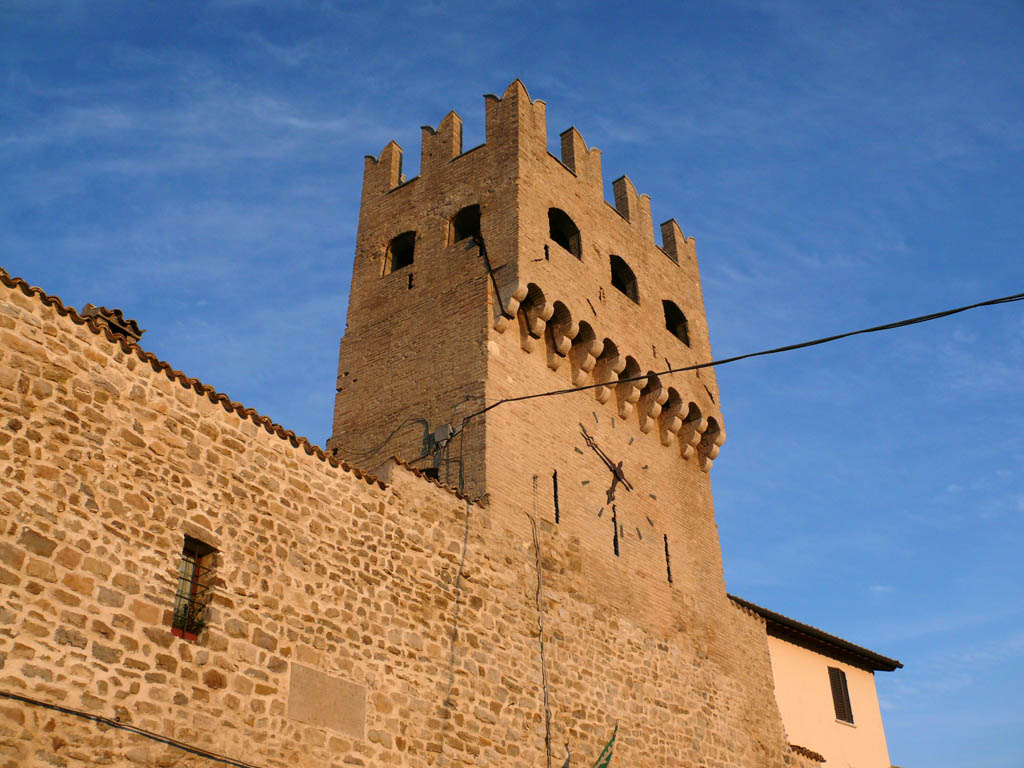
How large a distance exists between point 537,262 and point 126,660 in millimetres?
10549

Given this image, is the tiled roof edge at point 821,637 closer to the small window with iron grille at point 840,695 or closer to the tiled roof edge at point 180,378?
the small window with iron grille at point 840,695

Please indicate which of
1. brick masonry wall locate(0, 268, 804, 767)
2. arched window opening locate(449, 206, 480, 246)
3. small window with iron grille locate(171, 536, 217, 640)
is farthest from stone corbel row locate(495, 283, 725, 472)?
small window with iron grille locate(171, 536, 217, 640)

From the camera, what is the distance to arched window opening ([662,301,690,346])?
2180 centimetres

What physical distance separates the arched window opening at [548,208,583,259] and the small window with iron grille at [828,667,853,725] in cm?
1134

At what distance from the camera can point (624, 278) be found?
824 inches

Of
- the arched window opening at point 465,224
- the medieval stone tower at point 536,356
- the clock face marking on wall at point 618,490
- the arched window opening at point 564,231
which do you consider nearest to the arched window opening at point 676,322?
the medieval stone tower at point 536,356

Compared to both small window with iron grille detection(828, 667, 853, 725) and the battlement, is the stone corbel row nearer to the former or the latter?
the battlement

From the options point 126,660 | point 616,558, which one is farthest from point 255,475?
point 616,558

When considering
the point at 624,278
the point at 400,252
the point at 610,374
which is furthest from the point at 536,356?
the point at 624,278

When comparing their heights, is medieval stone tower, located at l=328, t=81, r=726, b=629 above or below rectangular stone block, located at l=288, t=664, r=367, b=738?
above

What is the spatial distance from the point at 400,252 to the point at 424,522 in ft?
26.8

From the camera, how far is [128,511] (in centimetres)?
940

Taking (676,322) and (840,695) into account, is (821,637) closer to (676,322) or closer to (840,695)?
(840,695)

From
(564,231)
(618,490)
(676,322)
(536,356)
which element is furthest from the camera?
(676,322)
